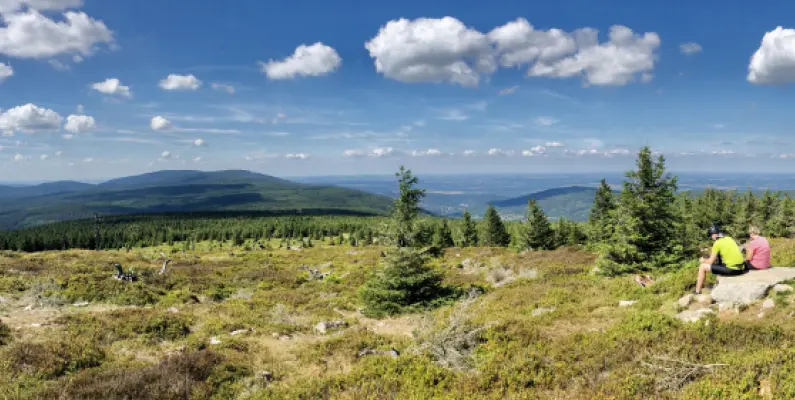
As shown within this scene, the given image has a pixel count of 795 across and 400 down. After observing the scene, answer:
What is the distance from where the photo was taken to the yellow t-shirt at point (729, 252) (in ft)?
36.3

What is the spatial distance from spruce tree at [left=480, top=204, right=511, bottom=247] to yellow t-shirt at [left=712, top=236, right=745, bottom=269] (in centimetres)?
5354

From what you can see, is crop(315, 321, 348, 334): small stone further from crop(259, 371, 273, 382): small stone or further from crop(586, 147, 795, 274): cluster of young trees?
crop(586, 147, 795, 274): cluster of young trees

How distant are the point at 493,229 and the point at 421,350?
59018mm

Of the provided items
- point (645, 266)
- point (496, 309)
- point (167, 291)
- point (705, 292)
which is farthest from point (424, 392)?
point (167, 291)

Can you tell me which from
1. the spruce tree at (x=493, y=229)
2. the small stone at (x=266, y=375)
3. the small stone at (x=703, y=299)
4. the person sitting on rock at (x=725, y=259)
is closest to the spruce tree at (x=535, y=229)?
the spruce tree at (x=493, y=229)

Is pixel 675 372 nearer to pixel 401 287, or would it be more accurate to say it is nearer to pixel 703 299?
pixel 703 299

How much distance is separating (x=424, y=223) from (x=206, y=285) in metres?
14.8

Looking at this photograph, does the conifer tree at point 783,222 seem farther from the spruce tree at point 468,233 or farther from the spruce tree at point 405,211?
the spruce tree at point 405,211

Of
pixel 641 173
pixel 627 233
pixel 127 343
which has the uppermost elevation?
pixel 641 173

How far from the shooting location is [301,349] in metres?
11.9

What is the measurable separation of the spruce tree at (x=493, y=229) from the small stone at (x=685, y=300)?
53.2 m

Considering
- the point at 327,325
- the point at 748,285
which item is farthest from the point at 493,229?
the point at 748,285

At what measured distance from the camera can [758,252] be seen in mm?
11344

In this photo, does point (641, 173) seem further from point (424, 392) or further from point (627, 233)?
point (424, 392)
